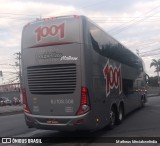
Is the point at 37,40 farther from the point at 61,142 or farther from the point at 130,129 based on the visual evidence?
the point at 130,129

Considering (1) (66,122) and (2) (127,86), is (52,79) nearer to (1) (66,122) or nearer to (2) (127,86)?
(1) (66,122)

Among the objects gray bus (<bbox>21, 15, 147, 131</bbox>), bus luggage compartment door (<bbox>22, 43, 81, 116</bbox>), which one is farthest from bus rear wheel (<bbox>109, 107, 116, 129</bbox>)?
bus luggage compartment door (<bbox>22, 43, 81, 116</bbox>)

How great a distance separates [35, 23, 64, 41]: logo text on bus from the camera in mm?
10984

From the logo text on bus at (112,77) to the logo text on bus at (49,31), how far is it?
247 centimetres

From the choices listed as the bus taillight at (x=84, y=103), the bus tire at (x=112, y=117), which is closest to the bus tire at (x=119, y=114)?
the bus tire at (x=112, y=117)

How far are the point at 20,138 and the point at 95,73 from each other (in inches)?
130

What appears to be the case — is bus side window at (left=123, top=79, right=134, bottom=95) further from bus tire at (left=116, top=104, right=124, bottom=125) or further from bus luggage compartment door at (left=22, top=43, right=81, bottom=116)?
bus luggage compartment door at (left=22, top=43, right=81, bottom=116)

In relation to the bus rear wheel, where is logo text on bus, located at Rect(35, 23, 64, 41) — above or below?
above

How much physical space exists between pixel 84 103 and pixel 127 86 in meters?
7.04

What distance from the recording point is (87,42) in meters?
10.9

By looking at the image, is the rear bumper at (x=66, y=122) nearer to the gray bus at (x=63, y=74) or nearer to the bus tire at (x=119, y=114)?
the gray bus at (x=63, y=74)

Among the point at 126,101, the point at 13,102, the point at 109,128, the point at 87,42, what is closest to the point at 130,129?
the point at 109,128

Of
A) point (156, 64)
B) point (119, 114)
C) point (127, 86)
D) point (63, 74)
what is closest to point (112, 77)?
point (119, 114)

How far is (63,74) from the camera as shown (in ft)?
35.9
